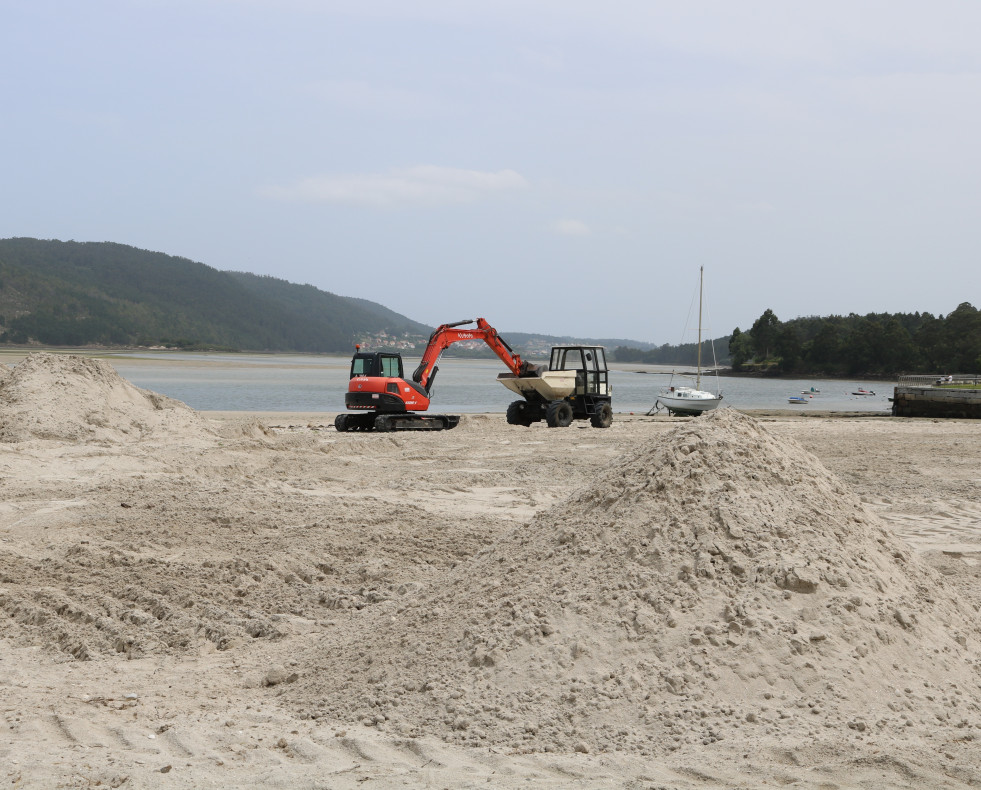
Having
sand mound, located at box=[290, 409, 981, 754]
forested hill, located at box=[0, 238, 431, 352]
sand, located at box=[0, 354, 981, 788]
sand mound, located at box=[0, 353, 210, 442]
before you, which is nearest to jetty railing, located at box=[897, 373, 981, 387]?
sand mound, located at box=[0, 353, 210, 442]

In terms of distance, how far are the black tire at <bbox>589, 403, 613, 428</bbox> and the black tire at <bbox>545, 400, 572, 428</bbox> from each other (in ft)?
2.31

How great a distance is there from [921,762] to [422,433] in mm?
16355

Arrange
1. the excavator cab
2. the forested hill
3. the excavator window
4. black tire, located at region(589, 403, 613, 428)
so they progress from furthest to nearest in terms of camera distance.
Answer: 1. the forested hill
2. black tire, located at region(589, 403, 613, 428)
3. the excavator window
4. the excavator cab

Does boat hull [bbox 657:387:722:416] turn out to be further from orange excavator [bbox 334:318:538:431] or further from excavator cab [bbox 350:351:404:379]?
excavator cab [bbox 350:351:404:379]

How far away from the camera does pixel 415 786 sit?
3420mm

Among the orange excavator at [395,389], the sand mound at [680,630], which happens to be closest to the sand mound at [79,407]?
the orange excavator at [395,389]

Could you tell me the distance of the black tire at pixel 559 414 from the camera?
21.1 m

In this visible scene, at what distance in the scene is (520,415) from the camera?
73.3 feet

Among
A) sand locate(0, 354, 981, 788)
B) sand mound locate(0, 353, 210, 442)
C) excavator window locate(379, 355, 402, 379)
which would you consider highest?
excavator window locate(379, 355, 402, 379)

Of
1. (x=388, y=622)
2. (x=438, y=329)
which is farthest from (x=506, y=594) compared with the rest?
(x=438, y=329)

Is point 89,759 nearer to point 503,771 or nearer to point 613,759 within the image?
point 503,771

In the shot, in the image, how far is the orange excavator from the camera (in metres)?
19.5

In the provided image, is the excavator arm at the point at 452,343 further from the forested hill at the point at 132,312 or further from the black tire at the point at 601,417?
the forested hill at the point at 132,312

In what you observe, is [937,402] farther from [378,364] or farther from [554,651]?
[554,651]
